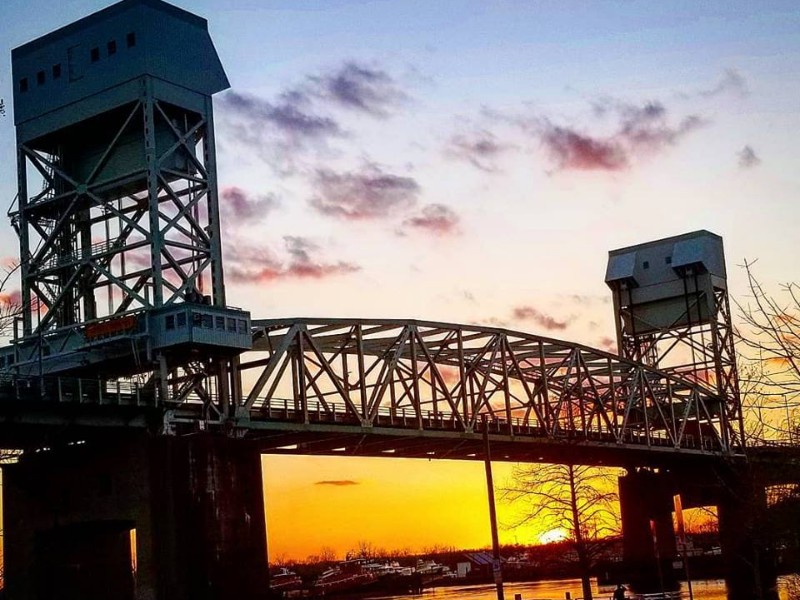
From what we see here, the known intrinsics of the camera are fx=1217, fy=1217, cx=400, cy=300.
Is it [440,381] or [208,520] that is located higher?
[440,381]

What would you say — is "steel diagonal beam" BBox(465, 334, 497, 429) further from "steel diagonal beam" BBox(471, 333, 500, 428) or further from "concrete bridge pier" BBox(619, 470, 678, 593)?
"concrete bridge pier" BBox(619, 470, 678, 593)

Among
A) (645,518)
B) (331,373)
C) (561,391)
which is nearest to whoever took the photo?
(331,373)

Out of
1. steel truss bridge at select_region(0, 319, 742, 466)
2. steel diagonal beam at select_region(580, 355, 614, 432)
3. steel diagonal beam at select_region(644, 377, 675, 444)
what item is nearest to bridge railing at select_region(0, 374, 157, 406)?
steel truss bridge at select_region(0, 319, 742, 466)

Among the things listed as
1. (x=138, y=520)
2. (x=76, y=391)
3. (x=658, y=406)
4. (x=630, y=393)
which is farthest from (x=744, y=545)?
(x=76, y=391)

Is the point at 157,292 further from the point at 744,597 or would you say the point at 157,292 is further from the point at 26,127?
the point at 744,597

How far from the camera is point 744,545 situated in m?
136

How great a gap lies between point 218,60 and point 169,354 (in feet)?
73.2

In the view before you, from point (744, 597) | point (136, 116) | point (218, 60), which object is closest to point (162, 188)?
point (136, 116)

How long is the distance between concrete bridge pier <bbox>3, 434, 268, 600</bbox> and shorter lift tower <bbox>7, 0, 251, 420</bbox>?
4990 millimetres

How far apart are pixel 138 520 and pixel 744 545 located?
271 feet

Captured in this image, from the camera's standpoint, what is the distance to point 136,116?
8400cm

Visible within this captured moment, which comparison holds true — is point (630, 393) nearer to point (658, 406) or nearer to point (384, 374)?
point (658, 406)

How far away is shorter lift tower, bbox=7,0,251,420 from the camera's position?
8094 centimetres

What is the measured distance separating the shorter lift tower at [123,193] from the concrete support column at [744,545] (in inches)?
1386
